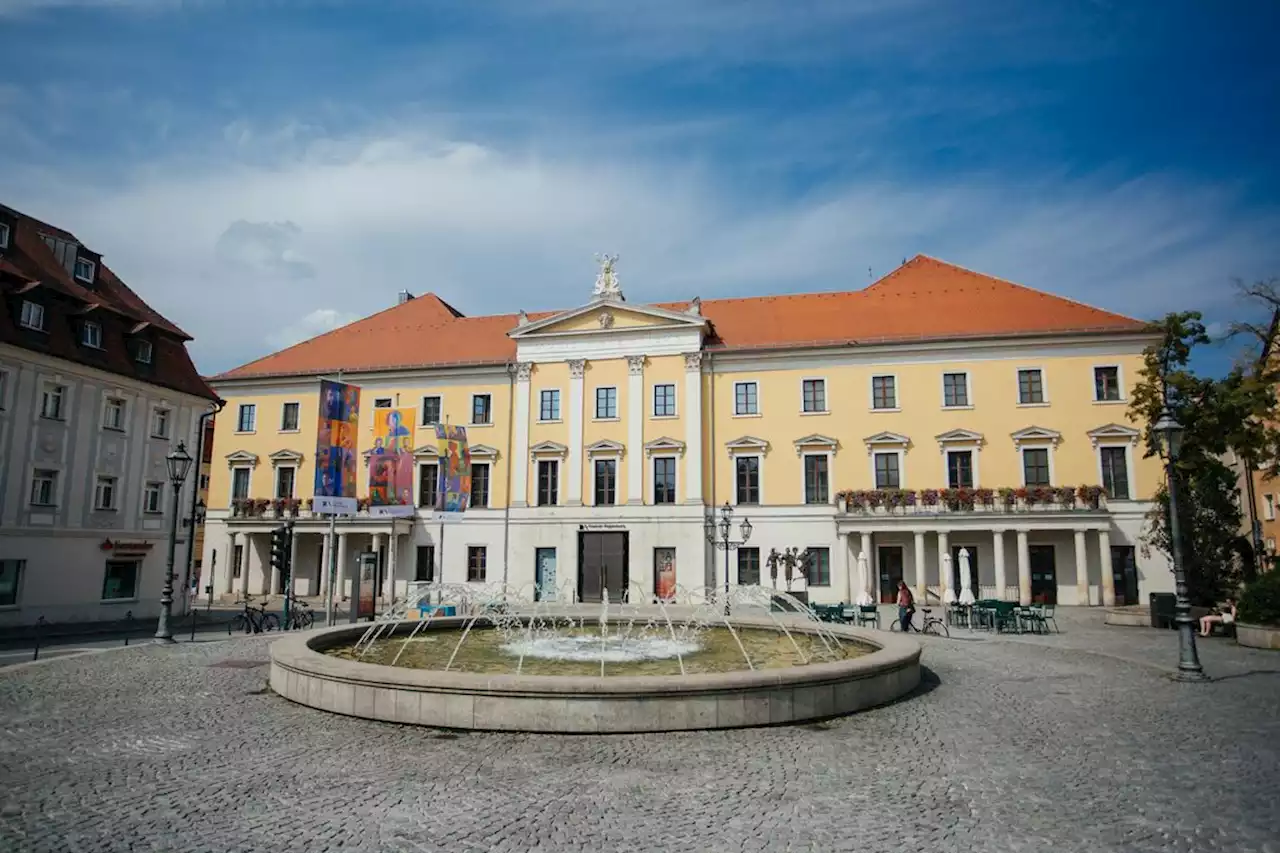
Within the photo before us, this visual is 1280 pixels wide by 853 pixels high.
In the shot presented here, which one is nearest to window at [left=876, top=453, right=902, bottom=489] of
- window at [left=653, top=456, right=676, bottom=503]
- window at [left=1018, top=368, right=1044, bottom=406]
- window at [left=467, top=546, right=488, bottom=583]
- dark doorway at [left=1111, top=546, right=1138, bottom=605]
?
window at [left=1018, top=368, right=1044, bottom=406]

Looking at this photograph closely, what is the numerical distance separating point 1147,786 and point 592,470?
33613 mm

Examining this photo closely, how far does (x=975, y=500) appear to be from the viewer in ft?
117

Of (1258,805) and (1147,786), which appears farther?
(1147,786)

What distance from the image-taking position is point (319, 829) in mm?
6738

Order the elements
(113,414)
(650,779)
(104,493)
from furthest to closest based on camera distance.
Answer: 1. (113,414)
2. (104,493)
3. (650,779)

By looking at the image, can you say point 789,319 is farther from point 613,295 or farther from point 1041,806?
point 1041,806

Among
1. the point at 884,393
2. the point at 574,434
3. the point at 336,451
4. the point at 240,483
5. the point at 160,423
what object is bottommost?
the point at 336,451

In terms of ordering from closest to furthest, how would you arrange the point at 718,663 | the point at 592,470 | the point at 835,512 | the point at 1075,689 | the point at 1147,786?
1. the point at 1147,786
2. the point at 1075,689
3. the point at 718,663
4. the point at 835,512
5. the point at 592,470

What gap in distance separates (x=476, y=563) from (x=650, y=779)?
3449 centimetres

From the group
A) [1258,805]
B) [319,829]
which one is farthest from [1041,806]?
[319,829]

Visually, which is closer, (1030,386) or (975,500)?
(975,500)

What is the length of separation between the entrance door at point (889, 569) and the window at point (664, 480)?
33.6 feet

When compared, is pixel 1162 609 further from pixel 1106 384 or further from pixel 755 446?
pixel 755 446

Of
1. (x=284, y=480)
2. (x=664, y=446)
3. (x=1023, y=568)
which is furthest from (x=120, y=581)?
(x=1023, y=568)
